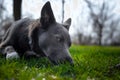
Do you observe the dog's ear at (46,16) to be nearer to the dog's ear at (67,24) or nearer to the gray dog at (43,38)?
the gray dog at (43,38)

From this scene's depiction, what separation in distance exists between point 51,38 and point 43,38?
0.24 metres

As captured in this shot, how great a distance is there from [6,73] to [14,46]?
400 cm

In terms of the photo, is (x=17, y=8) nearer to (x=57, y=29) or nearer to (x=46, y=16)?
(x=46, y=16)

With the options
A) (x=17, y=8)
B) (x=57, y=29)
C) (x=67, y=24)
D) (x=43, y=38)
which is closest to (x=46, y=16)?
(x=57, y=29)

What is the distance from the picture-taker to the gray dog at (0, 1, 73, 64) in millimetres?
7140

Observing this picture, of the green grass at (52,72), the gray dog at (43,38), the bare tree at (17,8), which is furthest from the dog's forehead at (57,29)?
the bare tree at (17,8)

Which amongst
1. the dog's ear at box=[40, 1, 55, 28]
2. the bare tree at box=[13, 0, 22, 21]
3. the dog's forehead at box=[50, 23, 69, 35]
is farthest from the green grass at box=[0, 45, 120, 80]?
the bare tree at box=[13, 0, 22, 21]

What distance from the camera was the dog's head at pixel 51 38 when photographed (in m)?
7.00

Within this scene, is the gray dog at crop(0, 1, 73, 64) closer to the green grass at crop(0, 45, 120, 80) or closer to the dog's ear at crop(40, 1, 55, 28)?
the dog's ear at crop(40, 1, 55, 28)

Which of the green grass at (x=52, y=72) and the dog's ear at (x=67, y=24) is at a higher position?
the dog's ear at (x=67, y=24)

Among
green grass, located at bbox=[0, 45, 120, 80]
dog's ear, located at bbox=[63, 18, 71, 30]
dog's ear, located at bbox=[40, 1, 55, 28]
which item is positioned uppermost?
dog's ear, located at bbox=[40, 1, 55, 28]

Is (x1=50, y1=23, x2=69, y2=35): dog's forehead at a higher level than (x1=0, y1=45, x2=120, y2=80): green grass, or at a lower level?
higher

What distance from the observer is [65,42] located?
7.38 meters

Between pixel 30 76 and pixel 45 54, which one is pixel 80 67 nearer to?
pixel 45 54
